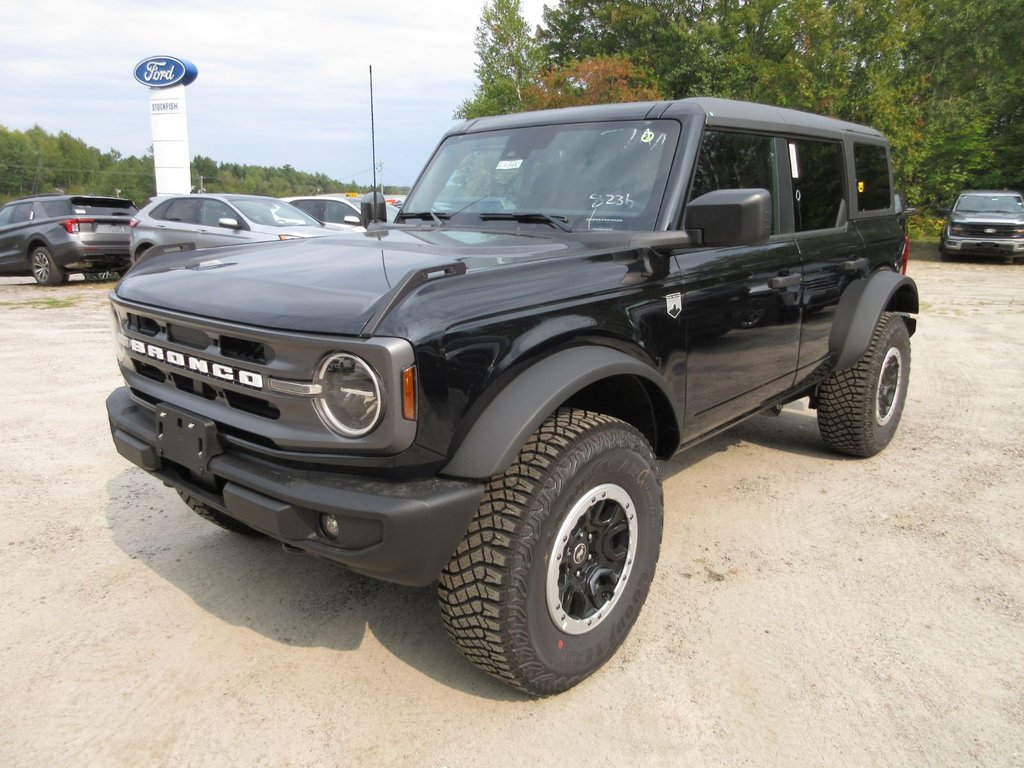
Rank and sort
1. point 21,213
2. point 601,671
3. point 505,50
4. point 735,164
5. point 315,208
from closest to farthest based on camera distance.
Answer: point 601,671 < point 735,164 < point 21,213 < point 315,208 < point 505,50

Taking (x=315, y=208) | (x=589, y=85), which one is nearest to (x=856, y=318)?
(x=315, y=208)

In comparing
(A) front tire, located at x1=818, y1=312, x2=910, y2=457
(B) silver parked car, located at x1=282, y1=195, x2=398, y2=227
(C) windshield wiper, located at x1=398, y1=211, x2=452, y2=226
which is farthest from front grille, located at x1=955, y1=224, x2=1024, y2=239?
(C) windshield wiper, located at x1=398, y1=211, x2=452, y2=226

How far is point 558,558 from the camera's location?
7.31 feet

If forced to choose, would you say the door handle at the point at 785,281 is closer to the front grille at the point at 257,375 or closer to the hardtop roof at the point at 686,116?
the hardtop roof at the point at 686,116

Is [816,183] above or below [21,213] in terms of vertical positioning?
below

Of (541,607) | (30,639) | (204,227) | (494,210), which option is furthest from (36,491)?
(204,227)

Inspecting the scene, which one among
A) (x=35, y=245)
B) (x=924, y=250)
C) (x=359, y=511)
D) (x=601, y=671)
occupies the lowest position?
(x=601, y=671)

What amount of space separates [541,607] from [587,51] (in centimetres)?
3018

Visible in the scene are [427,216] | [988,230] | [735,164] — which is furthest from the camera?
[988,230]

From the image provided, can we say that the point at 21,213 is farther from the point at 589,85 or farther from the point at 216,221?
the point at 589,85

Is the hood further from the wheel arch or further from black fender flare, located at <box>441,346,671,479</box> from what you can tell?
the wheel arch

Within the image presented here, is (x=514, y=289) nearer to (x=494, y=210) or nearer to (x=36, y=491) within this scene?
(x=494, y=210)

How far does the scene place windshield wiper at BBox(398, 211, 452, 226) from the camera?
11.3 ft

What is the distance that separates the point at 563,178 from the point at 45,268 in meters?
14.2
